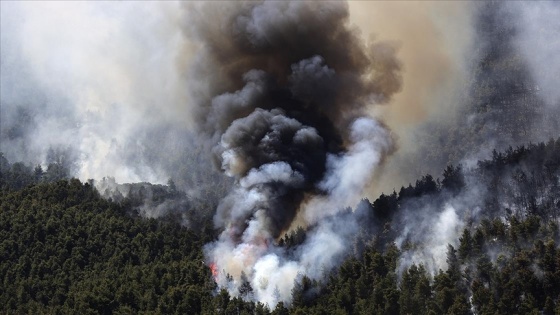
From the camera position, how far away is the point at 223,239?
119m

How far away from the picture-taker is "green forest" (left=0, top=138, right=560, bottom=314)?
99.3 m

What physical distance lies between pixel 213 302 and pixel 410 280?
29.1m

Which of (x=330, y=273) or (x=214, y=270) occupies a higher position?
(x=214, y=270)

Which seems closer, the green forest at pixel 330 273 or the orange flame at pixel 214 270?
the green forest at pixel 330 273

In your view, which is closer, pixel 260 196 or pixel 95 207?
pixel 260 196

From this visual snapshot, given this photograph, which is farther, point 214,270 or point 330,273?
point 214,270

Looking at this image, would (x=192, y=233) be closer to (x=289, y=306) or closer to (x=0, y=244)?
(x=0, y=244)

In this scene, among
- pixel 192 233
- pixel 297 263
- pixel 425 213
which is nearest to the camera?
pixel 297 263

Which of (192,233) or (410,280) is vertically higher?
(192,233)

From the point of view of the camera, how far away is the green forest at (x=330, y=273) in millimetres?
99312

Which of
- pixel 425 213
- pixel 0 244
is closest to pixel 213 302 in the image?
pixel 425 213

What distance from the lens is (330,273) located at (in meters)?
114

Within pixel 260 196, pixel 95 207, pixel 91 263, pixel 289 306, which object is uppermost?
pixel 95 207

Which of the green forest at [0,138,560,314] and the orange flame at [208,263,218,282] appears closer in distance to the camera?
the green forest at [0,138,560,314]
